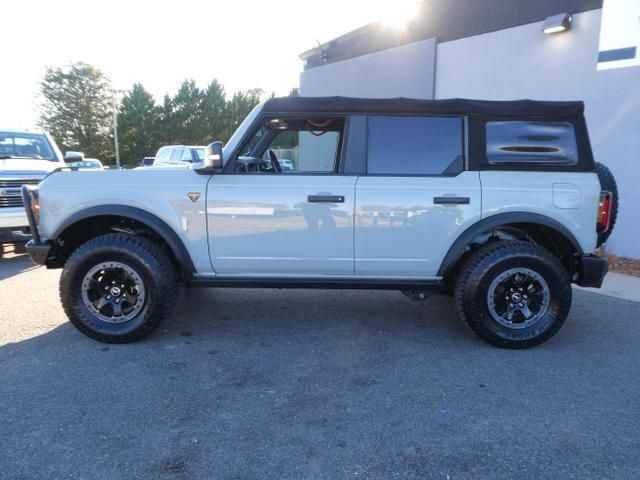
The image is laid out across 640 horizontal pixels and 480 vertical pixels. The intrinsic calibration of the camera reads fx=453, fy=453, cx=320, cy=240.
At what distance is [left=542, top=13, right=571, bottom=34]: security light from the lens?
298 inches

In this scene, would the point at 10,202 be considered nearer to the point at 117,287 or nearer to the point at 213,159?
the point at 117,287

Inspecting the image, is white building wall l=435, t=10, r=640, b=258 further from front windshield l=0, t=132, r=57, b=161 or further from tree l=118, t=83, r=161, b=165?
tree l=118, t=83, r=161, b=165

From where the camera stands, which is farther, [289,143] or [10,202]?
[10,202]

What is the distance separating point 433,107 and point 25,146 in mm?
7565

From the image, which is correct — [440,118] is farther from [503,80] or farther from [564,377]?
[503,80]

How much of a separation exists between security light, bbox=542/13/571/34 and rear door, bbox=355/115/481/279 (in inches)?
215

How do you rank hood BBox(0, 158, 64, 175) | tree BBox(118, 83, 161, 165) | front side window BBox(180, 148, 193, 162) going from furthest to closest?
tree BBox(118, 83, 161, 165)
front side window BBox(180, 148, 193, 162)
hood BBox(0, 158, 64, 175)

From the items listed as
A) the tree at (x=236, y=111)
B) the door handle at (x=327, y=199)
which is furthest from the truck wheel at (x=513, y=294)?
the tree at (x=236, y=111)

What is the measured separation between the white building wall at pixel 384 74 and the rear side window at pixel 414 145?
7.78m

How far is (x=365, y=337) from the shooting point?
3.97 meters

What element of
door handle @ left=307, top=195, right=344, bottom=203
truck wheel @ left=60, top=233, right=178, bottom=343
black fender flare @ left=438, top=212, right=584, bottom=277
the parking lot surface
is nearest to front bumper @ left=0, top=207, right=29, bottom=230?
the parking lot surface

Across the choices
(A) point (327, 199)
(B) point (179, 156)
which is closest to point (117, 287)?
(A) point (327, 199)

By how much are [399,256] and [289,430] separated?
5.55 feet

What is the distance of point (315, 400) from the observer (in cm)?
289
